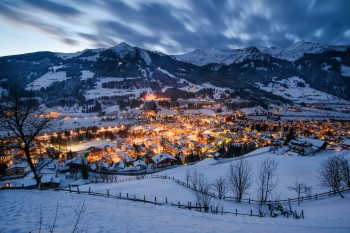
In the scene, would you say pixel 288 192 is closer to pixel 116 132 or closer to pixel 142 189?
pixel 142 189

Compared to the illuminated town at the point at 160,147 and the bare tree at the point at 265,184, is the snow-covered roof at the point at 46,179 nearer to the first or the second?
the illuminated town at the point at 160,147

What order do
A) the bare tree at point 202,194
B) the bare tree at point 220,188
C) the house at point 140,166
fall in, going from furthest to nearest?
the house at point 140,166, the bare tree at point 220,188, the bare tree at point 202,194

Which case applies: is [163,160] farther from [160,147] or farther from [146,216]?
[146,216]

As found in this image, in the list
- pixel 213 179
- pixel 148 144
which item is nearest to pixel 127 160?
pixel 148 144

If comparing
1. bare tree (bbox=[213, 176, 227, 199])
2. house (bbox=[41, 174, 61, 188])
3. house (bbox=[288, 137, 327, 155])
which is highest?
house (bbox=[288, 137, 327, 155])

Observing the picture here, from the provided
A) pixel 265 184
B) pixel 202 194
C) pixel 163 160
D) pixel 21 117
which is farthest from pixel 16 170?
pixel 265 184

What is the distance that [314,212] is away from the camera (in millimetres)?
19812

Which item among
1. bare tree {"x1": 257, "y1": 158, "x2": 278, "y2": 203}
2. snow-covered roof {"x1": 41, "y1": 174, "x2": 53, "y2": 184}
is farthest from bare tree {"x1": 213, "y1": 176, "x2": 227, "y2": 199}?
snow-covered roof {"x1": 41, "y1": 174, "x2": 53, "y2": 184}

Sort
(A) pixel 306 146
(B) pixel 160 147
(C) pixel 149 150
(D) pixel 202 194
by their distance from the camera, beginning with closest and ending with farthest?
(D) pixel 202 194
(A) pixel 306 146
(C) pixel 149 150
(B) pixel 160 147

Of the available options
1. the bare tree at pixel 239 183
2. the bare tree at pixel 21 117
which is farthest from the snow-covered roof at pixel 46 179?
the bare tree at pixel 239 183

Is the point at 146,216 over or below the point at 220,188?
over

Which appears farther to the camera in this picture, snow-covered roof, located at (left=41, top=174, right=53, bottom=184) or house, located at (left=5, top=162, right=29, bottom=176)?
house, located at (left=5, top=162, right=29, bottom=176)

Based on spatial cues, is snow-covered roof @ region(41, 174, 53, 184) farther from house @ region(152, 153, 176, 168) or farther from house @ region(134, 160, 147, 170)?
house @ region(152, 153, 176, 168)

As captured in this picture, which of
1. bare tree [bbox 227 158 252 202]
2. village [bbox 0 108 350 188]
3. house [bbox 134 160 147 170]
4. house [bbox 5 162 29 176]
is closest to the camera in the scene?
bare tree [bbox 227 158 252 202]
